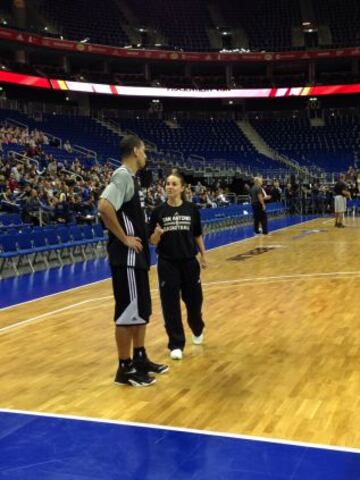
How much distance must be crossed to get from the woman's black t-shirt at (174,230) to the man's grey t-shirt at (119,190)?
0.91 meters

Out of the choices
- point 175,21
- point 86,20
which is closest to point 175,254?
point 86,20

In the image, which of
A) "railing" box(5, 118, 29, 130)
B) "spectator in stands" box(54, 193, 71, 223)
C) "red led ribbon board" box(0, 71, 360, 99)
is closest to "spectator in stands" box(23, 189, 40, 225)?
"spectator in stands" box(54, 193, 71, 223)

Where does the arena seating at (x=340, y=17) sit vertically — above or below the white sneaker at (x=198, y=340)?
above

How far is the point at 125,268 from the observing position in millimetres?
4301

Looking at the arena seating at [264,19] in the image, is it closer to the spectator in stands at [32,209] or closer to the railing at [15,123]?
the railing at [15,123]

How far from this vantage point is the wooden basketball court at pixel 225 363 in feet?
12.5

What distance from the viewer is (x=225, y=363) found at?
16.6ft

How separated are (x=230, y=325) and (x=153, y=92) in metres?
29.7

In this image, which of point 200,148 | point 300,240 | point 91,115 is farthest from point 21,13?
point 300,240

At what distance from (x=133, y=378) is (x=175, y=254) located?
46.7 inches

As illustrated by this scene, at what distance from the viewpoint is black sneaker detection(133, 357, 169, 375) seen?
14.9 ft

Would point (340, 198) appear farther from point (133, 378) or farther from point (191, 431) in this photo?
point (191, 431)

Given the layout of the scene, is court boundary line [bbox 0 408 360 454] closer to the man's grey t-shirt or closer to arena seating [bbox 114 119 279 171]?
the man's grey t-shirt

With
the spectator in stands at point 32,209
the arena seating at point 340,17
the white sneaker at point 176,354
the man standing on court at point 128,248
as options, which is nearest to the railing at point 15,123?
the spectator in stands at point 32,209
